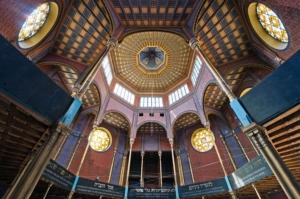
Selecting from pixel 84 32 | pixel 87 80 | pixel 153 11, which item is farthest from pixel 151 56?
pixel 87 80

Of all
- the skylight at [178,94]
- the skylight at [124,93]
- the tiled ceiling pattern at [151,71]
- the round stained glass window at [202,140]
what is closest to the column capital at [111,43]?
the tiled ceiling pattern at [151,71]

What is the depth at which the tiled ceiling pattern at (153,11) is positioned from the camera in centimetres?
1310

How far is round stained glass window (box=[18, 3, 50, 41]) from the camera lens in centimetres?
1079

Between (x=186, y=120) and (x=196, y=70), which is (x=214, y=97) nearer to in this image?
(x=196, y=70)

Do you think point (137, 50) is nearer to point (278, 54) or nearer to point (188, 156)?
point (278, 54)

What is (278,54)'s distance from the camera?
38.3 feet

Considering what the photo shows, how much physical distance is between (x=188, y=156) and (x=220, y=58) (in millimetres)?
12536

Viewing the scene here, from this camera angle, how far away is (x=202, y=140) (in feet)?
66.7

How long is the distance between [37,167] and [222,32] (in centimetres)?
1609

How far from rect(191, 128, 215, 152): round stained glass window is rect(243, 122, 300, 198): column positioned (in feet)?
39.6

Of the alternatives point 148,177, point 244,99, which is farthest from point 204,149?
point 244,99

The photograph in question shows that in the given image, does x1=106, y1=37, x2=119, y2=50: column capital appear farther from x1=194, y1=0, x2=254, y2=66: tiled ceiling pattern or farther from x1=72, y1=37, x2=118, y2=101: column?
x1=194, y1=0, x2=254, y2=66: tiled ceiling pattern

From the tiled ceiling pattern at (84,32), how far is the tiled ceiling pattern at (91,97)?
3107mm

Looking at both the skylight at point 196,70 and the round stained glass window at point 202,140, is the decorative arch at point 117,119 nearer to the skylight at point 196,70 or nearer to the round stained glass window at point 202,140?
the round stained glass window at point 202,140
